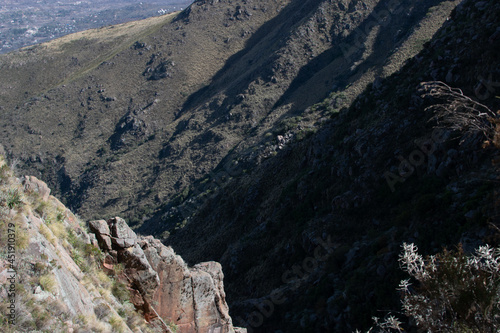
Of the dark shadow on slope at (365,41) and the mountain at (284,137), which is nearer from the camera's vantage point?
the mountain at (284,137)

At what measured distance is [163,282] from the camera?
13.3 meters

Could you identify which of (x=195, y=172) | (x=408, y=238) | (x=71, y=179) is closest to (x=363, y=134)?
(x=408, y=238)

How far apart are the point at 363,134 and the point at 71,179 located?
65.1 metres

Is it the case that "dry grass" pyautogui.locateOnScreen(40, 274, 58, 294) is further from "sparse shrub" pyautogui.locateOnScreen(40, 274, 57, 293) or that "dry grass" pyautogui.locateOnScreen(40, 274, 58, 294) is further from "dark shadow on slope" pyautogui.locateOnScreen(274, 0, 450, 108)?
"dark shadow on slope" pyautogui.locateOnScreen(274, 0, 450, 108)

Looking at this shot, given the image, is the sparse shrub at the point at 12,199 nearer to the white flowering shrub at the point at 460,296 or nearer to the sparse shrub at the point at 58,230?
the sparse shrub at the point at 58,230

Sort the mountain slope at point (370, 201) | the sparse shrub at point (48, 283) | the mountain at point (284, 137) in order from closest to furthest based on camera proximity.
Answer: the sparse shrub at point (48, 283) < the mountain slope at point (370, 201) < the mountain at point (284, 137)

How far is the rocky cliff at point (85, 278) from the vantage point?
309 inches

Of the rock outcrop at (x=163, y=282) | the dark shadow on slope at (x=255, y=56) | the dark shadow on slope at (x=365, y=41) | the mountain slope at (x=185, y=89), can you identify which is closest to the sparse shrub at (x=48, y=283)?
the rock outcrop at (x=163, y=282)

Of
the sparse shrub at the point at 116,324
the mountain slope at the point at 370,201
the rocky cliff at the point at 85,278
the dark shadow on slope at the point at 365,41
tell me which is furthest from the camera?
the dark shadow on slope at the point at 365,41

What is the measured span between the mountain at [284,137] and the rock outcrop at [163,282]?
13.8 ft

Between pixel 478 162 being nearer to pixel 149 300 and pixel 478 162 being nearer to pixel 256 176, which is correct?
pixel 149 300

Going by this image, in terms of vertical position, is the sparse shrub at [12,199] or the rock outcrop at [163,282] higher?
the sparse shrub at [12,199]

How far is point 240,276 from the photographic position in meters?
23.9

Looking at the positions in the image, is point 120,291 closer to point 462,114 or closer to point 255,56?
point 462,114
